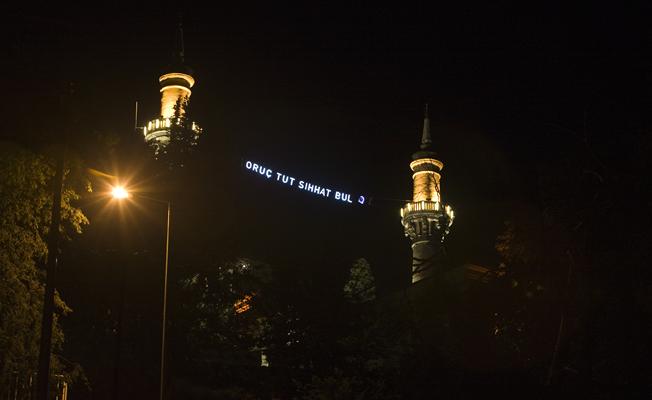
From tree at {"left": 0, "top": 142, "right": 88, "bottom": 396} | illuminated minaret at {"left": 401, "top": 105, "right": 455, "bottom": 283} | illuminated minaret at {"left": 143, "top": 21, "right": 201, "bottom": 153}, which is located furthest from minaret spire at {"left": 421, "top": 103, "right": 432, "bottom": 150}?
tree at {"left": 0, "top": 142, "right": 88, "bottom": 396}

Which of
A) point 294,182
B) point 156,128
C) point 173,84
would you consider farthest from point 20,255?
point 294,182

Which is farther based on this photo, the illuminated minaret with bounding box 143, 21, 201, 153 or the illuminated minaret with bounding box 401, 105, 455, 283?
the illuminated minaret with bounding box 401, 105, 455, 283

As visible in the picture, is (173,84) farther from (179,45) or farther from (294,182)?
(294,182)

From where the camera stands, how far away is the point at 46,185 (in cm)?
1738

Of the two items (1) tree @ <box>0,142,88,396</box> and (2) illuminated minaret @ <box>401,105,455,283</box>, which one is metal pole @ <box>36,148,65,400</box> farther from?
(2) illuminated minaret @ <box>401,105,455,283</box>

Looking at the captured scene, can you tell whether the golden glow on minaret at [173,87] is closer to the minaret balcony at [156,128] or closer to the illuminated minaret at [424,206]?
the minaret balcony at [156,128]

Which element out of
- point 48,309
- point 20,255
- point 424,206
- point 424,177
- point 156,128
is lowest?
point 48,309

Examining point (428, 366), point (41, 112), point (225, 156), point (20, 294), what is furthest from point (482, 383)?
point (225, 156)

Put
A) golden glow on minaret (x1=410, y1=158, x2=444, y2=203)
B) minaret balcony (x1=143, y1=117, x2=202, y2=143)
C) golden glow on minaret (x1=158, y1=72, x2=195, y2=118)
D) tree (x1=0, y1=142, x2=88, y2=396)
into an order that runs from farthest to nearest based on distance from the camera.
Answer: golden glow on minaret (x1=410, y1=158, x2=444, y2=203)
golden glow on minaret (x1=158, y1=72, x2=195, y2=118)
minaret balcony (x1=143, y1=117, x2=202, y2=143)
tree (x1=0, y1=142, x2=88, y2=396)

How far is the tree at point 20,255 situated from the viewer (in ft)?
52.3

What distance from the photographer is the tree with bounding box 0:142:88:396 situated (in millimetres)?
15930

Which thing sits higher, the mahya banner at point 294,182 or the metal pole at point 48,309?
the mahya banner at point 294,182

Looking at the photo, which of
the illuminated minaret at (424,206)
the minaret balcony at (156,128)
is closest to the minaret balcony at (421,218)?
the illuminated minaret at (424,206)

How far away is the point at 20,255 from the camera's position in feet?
55.7
